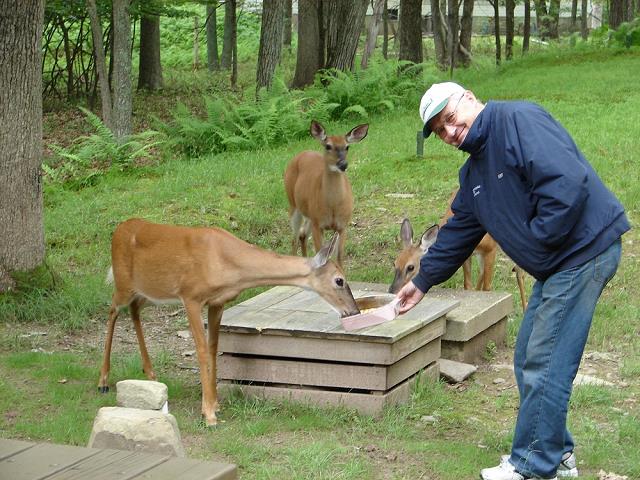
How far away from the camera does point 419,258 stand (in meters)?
7.66

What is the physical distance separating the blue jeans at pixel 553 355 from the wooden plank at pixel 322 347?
3.99 ft

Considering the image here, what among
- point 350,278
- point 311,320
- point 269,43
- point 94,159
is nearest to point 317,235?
point 350,278

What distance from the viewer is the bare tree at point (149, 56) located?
21703 mm

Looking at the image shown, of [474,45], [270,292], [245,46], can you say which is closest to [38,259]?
[270,292]

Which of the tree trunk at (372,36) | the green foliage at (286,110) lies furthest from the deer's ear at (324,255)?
the tree trunk at (372,36)

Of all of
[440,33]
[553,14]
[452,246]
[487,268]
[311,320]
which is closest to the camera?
[452,246]

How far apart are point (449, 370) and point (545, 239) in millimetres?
2558

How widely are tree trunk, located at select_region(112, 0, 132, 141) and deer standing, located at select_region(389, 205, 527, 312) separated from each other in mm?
7710

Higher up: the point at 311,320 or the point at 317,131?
the point at 317,131

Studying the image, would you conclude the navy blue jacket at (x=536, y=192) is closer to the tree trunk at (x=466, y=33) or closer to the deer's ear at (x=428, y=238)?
the deer's ear at (x=428, y=238)

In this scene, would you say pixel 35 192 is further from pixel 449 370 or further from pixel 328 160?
pixel 449 370

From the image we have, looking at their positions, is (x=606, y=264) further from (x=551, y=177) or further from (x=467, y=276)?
(x=467, y=276)

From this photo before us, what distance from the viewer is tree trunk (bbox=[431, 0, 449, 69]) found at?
2628cm

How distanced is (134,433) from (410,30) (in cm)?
1730
